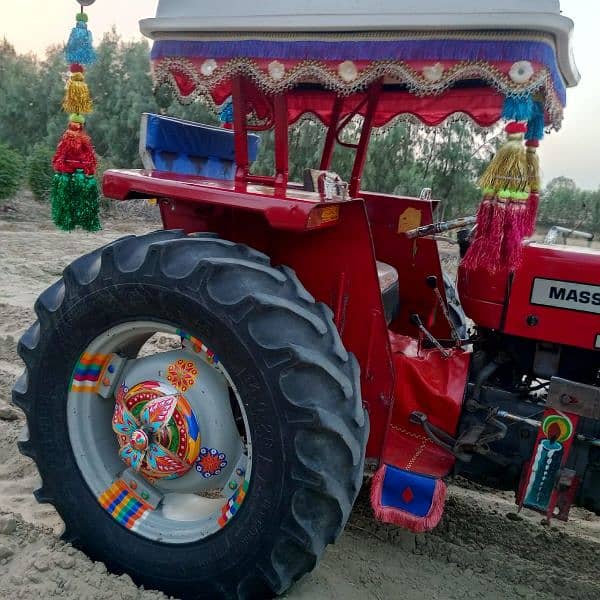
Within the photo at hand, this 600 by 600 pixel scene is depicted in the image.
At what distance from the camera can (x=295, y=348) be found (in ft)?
6.29

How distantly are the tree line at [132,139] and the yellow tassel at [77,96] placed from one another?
135 inches

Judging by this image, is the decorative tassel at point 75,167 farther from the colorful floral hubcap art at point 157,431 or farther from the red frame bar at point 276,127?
the colorful floral hubcap art at point 157,431

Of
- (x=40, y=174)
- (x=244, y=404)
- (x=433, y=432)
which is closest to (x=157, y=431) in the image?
(x=244, y=404)

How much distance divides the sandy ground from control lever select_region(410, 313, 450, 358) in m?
0.78

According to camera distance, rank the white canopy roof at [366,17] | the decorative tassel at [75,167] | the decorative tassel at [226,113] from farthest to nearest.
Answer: the decorative tassel at [226,113]
the decorative tassel at [75,167]
the white canopy roof at [366,17]

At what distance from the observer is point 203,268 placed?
2021mm

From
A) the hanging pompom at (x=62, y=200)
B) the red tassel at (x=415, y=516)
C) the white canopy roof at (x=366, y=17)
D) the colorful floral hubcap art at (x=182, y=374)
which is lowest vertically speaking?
the red tassel at (x=415, y=516)

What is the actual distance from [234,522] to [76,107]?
5.98ft

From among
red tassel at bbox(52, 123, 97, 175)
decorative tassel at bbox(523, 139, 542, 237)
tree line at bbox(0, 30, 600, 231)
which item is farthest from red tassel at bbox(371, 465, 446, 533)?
tree line at bbox(0, 30, 600, 231)

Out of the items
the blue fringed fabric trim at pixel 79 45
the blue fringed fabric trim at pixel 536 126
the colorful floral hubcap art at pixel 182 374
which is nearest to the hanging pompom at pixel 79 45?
the blue fringed fabric trim at pixel 79 45

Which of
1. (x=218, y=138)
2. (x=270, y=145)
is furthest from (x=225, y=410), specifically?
(x=270, y=145)

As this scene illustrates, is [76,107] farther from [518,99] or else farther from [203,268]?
[518,99]

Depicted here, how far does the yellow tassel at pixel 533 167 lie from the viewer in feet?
8.09

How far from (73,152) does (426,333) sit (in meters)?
1.72
